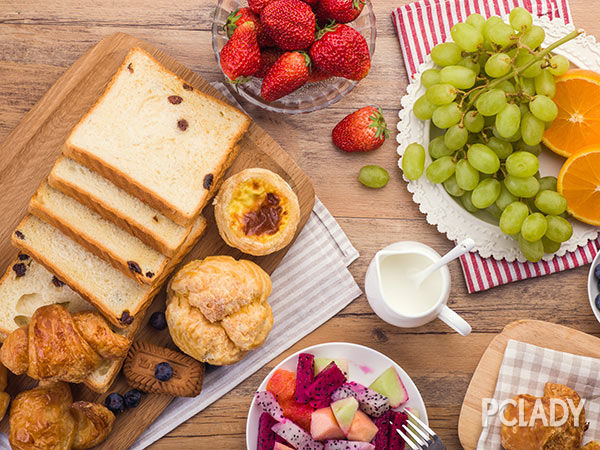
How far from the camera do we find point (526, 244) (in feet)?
7.14

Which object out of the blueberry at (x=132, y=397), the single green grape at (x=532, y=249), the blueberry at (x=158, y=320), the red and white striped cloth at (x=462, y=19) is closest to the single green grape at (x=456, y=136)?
the red and white striped cloth at (x=462, y=19)

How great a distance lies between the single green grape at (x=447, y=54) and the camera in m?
2.18

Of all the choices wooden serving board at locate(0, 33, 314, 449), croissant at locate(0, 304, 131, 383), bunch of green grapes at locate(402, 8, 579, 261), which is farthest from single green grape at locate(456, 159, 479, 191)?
croissant at locate(0, 304, 131, 383)

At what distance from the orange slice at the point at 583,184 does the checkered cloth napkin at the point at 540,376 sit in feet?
1.74

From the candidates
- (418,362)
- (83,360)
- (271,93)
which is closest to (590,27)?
(271,93)

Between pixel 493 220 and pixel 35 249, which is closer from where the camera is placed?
pixel 35 249

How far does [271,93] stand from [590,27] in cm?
136

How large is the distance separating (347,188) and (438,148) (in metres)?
0.39

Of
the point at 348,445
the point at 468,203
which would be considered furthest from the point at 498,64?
the point at 348,445

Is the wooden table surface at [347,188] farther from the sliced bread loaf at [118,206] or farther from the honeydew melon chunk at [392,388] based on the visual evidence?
the sliced bread loaf at [118,206]

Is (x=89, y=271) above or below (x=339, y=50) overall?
below

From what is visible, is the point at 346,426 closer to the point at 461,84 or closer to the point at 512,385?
the point at 512,385

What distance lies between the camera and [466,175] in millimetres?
2139

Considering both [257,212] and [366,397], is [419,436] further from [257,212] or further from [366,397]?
[257,212]
